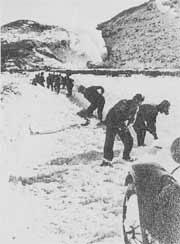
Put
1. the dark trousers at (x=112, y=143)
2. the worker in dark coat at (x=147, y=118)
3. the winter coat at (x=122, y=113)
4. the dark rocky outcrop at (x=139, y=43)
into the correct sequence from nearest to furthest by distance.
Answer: the winter coat at (x=122, y=113) → the dark trousers at (x=112, y=143) → the worker in dark coat at (x=147, y=118) → the dark rocky outcrop at (x=139, y=43)

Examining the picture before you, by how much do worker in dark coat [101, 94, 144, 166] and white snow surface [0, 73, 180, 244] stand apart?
120mm

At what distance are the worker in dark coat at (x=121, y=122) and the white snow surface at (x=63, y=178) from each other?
12 cm

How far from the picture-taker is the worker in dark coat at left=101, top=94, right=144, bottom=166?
5082mm

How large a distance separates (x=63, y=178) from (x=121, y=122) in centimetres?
96

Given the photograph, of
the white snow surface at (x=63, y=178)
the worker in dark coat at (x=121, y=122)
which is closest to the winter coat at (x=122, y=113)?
the worker in dark coat at (x=121, y=122)

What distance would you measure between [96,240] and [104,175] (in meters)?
1.53

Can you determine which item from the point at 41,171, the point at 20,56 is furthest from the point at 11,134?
the point at 20,56

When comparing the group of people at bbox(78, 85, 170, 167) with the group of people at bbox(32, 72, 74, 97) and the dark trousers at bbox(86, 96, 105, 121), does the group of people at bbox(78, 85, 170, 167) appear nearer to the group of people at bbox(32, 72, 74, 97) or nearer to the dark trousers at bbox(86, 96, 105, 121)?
the dark trousers at bbox(86, 96, 105, 121)

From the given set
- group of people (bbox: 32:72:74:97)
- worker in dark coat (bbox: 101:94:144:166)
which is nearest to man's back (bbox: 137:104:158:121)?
worker in dark coat (bbox: 101:94:144:166)

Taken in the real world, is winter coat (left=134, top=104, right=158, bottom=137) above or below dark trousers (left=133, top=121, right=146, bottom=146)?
above

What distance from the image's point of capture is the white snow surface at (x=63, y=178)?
348 cm

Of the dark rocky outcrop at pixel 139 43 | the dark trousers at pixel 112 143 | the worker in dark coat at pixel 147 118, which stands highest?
the dark rocky outcrop at pixel 139 43

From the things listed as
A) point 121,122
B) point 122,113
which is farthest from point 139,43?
point 122,113

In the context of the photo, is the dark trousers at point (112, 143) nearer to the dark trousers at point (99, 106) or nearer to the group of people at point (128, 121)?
the group of people at point (128, 121)
